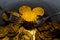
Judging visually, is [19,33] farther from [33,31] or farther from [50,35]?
[50,35]

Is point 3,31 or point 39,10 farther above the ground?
point 39,10

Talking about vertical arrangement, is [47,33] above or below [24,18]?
below

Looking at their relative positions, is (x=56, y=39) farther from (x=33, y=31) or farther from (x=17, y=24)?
(x=17, y=24)

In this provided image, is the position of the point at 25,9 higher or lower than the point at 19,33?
higher

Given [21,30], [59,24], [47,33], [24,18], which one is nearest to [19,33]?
[21,30]

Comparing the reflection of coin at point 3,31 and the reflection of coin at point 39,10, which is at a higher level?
the reflection of coin at point 39,10

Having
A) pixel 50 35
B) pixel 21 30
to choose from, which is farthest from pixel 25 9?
pixel 50 35

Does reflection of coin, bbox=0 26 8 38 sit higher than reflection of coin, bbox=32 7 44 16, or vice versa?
reflection of coin, bbox=32 7 44 16

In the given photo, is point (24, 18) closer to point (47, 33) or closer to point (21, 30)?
point (21, 30)

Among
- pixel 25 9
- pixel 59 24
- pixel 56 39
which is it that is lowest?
pixel 56 39
